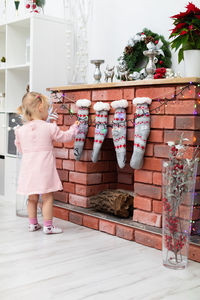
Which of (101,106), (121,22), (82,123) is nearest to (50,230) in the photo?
(82,123)

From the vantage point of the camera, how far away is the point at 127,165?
11.0ft

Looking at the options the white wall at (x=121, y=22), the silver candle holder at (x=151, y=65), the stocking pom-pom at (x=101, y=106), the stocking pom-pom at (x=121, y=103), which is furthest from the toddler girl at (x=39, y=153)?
the white wall at (x=121, y=22)

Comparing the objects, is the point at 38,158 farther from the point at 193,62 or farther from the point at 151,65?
the point at 193,62

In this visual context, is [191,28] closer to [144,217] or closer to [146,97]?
[146,97]

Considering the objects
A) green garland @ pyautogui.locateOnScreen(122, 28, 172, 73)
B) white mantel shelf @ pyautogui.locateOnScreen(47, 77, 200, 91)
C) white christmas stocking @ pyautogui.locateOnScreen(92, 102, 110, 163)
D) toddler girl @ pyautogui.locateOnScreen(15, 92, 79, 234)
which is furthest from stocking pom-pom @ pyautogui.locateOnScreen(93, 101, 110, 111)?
green garland @ pyautogui.locateOnScreen(122, 28, 172, 73)

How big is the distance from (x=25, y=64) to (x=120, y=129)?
1.27 m

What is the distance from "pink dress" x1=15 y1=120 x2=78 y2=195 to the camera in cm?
280

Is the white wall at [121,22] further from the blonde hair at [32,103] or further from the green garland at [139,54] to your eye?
the blonde hair at [32,103]

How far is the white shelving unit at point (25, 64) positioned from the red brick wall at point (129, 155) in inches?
16.8

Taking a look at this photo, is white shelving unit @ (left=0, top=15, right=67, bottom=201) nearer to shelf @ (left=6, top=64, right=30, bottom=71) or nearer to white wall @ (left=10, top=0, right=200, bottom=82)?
shelf @ (left=6, top=64, right=30, bottom=71)

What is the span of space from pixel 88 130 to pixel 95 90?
29cm

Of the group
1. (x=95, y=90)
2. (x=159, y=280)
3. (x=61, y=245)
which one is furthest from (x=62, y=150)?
(x=159, y=280)

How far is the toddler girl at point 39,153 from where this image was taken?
280cm

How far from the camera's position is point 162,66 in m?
2.99
